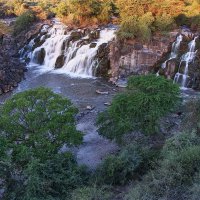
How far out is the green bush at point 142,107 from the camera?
18.2 metres

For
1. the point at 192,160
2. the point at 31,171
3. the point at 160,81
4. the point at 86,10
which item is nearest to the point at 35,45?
the point at 86,10

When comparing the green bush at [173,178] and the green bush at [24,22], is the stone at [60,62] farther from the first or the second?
the green bush at [173,178]

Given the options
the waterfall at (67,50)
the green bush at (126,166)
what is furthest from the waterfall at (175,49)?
the green bush at (126,166)

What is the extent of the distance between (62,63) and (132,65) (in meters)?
8.06

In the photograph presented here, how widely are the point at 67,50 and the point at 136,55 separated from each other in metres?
8.04

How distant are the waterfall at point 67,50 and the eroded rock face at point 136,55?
2.04m

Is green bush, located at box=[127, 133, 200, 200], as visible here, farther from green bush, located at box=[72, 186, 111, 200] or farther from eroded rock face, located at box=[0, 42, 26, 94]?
eroded rock face, located at box=[0, 42, 26, 94]

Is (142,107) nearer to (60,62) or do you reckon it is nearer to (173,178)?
(173,178)

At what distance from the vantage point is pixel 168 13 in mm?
34375

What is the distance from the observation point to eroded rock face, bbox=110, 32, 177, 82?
3180 centimetres

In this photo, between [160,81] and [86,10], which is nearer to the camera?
[160,81]

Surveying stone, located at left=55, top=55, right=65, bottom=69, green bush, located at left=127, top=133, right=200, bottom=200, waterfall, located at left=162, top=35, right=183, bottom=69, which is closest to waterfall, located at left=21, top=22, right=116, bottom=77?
stone, located at left=55, top=55, right=65, bottom=69

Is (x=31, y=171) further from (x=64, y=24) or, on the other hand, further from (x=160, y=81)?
(x=64, y=24)

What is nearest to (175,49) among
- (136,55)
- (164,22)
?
(164,22)
